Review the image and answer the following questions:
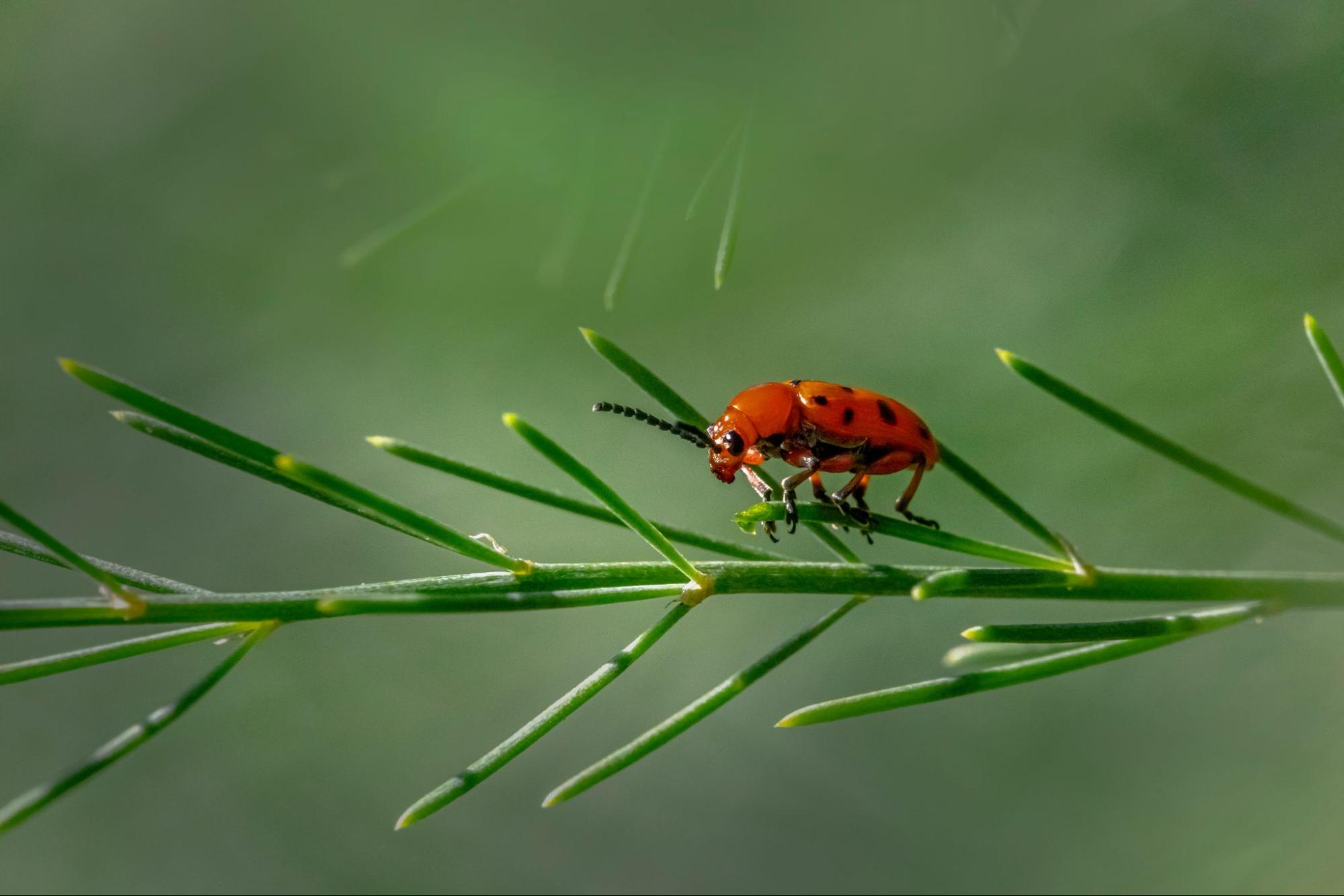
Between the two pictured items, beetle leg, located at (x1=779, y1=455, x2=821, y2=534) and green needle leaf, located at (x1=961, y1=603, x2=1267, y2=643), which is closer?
green needle leaf, located at (x1=961, y1=603, x2=1267, y2=643)

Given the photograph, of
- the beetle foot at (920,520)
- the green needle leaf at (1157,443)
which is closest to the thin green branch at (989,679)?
the green needle leaf at (1157,443)

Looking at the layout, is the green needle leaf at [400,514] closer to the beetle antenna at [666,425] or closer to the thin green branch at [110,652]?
the thin green branch at [110,652]

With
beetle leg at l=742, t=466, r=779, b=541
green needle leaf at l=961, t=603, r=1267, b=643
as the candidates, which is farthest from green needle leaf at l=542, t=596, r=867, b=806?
beetle leg at l=742, t=466, r=779, b=541

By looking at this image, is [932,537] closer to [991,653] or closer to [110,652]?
[991,653]

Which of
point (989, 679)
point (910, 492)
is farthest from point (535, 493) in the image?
point (910, 492)

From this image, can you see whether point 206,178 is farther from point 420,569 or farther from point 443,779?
point 443,779

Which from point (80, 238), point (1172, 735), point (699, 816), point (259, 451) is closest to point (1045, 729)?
point (1172, 735)

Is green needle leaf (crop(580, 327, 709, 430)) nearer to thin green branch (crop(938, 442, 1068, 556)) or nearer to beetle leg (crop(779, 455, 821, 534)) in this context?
beetle leg (crop(779, 455, 821, 534))
